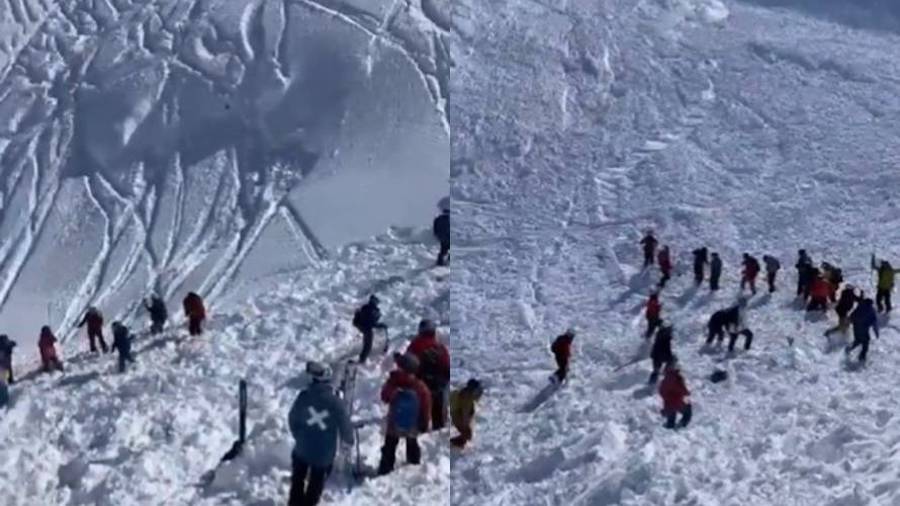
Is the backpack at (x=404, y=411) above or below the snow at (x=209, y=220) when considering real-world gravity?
below

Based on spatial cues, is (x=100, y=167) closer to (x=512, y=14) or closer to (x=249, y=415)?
(x=512, y=14)

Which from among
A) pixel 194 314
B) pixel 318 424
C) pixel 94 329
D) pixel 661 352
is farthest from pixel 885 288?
pixel 318 424

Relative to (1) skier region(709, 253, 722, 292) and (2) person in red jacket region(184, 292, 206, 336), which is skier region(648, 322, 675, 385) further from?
(1) skier region(709, 253, 722, 292)

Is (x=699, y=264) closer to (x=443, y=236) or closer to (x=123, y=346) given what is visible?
(x=443, y=236)

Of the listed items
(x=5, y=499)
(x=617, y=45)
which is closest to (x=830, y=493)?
(x=5, y=499)

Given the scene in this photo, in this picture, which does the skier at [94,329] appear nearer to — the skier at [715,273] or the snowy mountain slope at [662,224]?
the snowy mountain slope at [662,224]

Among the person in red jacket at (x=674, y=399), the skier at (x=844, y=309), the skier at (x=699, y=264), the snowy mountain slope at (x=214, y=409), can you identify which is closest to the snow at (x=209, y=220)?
the snowy mountain slope at (x=214, y=409)

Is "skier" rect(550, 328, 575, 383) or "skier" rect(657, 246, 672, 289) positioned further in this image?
"skier" rect(657, 246, 672, 289)

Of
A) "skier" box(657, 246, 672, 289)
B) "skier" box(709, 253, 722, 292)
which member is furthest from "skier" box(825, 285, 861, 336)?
"skier" box(657, 246, 672, 289)
